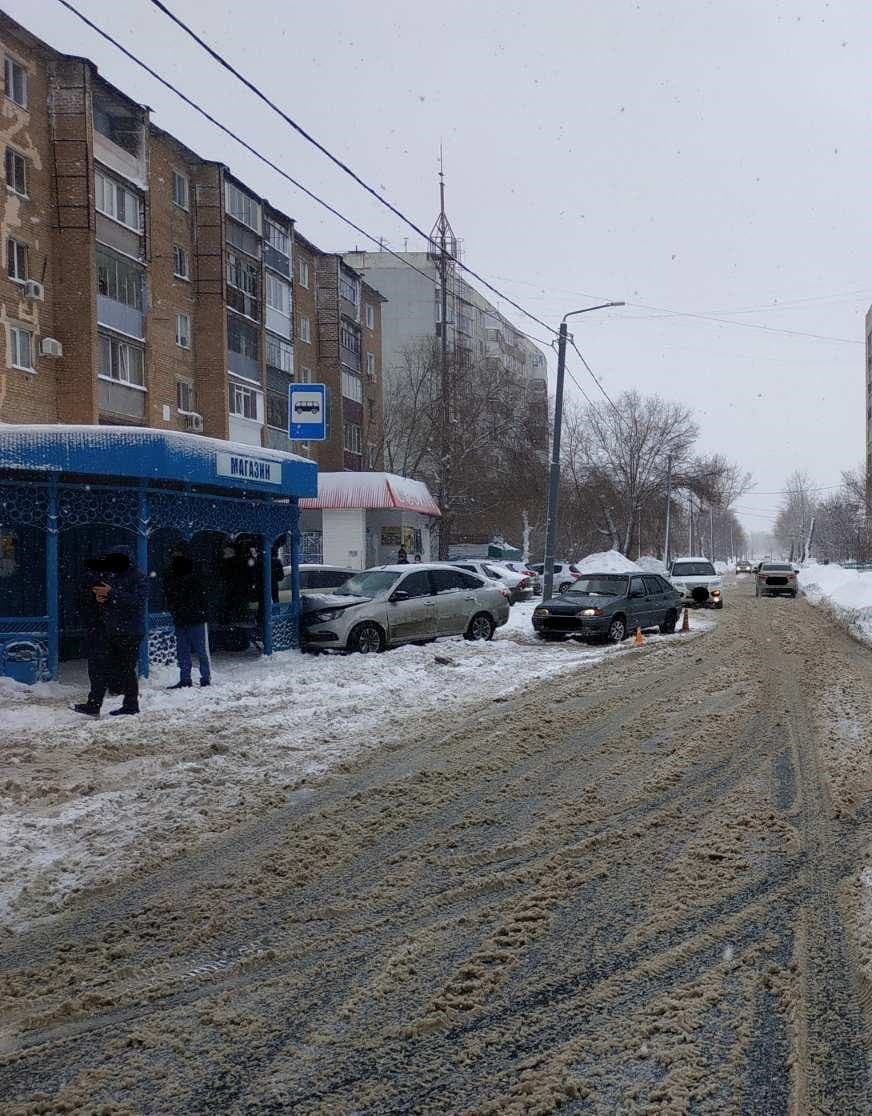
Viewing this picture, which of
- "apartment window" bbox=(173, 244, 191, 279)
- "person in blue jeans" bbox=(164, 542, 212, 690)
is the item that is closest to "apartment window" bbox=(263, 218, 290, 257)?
"apartment window" bbox=(173, 244, 191, 279)

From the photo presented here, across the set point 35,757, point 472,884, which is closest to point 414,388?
point 35,757

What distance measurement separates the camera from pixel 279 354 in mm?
44938

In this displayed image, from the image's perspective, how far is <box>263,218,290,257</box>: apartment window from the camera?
1690 inches

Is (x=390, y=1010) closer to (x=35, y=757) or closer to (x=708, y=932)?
(x=708, y=932)

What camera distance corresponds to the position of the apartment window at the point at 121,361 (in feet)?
104

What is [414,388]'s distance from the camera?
53.9 m

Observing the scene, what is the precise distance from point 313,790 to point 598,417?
6059 cm

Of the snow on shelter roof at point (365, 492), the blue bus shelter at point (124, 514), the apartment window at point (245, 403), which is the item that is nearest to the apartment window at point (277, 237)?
the apartment window at point (245, 403)

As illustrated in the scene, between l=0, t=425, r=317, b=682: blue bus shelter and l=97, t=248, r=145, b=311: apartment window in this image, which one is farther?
l=97, t=248, r=145, b=311: apartment window

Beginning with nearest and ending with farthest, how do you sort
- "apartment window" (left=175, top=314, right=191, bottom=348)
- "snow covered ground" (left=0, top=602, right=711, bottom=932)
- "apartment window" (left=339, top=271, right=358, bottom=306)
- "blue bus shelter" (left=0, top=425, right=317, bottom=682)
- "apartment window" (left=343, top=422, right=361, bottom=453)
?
"snow covered ground" (left=0, top=602, right=711, bottom=932) < "blue bus shelter" (left=0, top=425, right=317, bottom=682) < "apartment window" (left=175, top=314, right=191, bottom=348) < "apartment window" (left=339, top=271, right=358, bottom=306) < "apartment window" (left=343, top=422, right=361, bottom=453)

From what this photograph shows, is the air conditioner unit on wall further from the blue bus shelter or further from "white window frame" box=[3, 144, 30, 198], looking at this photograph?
the blue bus shelter

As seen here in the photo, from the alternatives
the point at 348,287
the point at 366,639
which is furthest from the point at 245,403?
the point at 366,639

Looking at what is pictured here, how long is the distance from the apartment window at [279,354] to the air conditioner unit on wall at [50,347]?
14.9 meters

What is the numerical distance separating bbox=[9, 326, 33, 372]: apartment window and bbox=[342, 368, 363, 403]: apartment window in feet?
76.5
